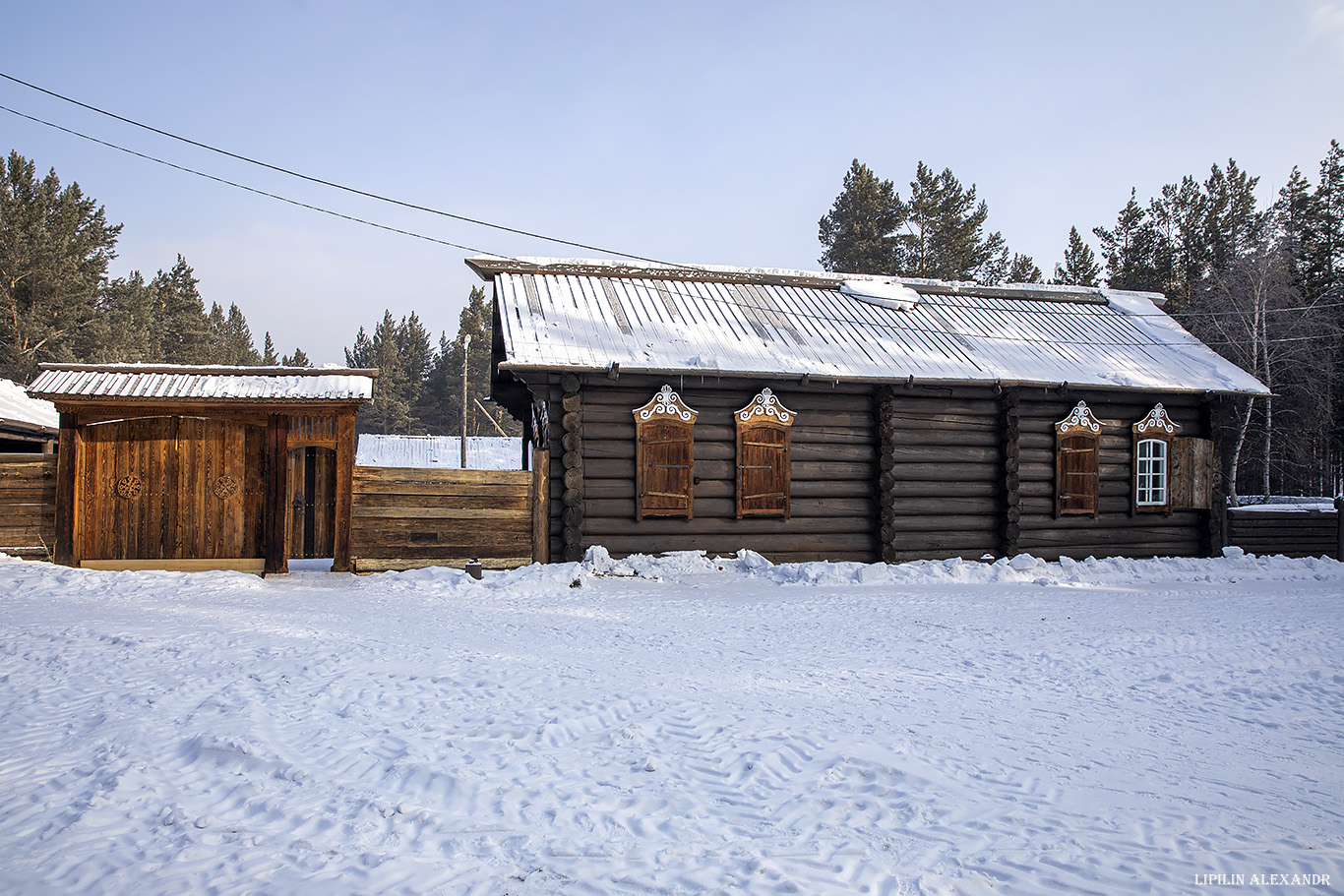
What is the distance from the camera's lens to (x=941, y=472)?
565 inches

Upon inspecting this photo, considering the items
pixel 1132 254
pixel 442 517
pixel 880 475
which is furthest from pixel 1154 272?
pixel 442 517

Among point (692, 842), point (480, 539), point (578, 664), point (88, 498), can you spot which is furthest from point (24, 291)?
point (692, 842)

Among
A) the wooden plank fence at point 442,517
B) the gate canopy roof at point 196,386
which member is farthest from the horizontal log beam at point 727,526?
the gate canopy roof at point 196,386

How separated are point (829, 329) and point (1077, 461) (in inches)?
219

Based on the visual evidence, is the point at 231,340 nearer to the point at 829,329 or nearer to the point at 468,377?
the point at 468,377

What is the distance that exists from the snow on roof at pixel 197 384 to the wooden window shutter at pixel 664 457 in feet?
14.4

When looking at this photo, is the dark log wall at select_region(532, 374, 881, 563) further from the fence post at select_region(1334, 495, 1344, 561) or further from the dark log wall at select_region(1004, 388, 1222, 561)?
the fence post at select_region(1334, 495, 1344, 561)

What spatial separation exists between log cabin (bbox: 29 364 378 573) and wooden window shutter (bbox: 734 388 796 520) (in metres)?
6.26

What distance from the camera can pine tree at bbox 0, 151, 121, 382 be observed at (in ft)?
95.9

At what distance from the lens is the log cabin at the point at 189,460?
11.4 metres

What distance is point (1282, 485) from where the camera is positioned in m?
32.0

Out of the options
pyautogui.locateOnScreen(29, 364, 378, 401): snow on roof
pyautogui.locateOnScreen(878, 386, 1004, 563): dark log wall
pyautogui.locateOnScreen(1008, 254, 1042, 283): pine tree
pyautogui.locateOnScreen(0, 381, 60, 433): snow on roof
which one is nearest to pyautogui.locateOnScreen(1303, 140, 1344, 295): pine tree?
pyautogui.locateOnScreen(1008, 254, 1042, 283): pine tree

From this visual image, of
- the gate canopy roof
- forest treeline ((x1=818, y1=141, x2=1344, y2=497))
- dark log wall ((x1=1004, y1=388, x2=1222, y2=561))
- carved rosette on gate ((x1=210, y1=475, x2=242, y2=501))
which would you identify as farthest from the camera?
forest treeline ((x1=818, y1=141, x2=1344, y2=497))

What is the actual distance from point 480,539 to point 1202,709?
942cm
